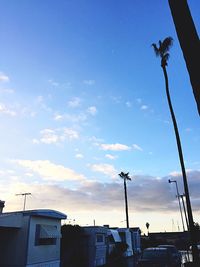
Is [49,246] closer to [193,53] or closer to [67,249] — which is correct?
[67,249]

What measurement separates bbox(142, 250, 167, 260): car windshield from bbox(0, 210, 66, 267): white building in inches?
257

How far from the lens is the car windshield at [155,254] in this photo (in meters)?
18.4

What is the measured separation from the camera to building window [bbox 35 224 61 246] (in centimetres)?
1902

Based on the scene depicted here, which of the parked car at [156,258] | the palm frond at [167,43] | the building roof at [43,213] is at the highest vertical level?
the palm frond at [167,43]

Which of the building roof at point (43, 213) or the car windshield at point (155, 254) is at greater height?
the building roof at point (43, 213)

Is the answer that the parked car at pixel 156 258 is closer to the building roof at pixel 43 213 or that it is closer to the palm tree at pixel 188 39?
the building roof at pixel 43 213

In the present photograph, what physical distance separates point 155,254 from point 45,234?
24.0ft

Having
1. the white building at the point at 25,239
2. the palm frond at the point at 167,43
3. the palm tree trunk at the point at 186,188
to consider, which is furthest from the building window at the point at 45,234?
the palm frond at the point at 167,43

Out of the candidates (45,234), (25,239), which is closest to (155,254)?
(45,234)

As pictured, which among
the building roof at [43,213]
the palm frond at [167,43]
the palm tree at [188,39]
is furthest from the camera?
the palm frond at [167,43]

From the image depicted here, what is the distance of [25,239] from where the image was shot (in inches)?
710

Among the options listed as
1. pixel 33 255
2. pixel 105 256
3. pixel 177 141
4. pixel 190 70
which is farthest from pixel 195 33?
pixel 105 256

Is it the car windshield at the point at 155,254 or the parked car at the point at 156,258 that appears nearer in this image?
the parked car at the point at 156,258

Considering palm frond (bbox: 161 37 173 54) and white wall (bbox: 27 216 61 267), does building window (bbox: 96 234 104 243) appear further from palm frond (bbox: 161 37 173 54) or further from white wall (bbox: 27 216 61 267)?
palm frond (bbox: 161 37 173 54)
